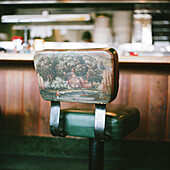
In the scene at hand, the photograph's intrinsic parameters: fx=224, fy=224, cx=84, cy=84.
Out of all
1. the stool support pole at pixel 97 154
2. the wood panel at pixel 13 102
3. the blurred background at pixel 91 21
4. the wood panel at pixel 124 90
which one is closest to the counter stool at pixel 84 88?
the stool support pole at pixel 97 154

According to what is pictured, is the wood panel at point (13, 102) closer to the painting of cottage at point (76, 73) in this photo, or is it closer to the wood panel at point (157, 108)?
the painting of cottage at point (76, 73)

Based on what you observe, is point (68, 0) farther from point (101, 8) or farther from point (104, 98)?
point (104, 98)

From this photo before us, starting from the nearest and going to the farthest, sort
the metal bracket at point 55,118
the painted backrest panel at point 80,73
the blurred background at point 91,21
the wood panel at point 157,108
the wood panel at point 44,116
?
1. the painted backrest panel at point 80,73
2. the metal bracket at point 55,118
3. the wood panel at point 157,108
4. the wood panel at point 44,116
5. the blurred background at point 91,21

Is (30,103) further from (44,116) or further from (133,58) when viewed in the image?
(133,58)

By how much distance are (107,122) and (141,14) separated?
205cm

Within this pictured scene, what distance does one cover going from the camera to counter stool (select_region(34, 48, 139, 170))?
98 cm

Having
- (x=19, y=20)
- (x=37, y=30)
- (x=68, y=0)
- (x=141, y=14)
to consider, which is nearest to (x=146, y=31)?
(x=141, y=14)

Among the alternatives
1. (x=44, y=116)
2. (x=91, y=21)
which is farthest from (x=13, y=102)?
(x=91, y=21)

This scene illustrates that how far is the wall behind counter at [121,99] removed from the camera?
1817mm

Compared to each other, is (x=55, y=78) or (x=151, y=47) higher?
(x=151, y=47)

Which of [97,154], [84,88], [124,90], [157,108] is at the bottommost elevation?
[97,154]

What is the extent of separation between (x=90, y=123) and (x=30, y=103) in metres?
1.00

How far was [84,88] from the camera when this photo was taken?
3.33ft

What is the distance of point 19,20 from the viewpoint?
280 cm
